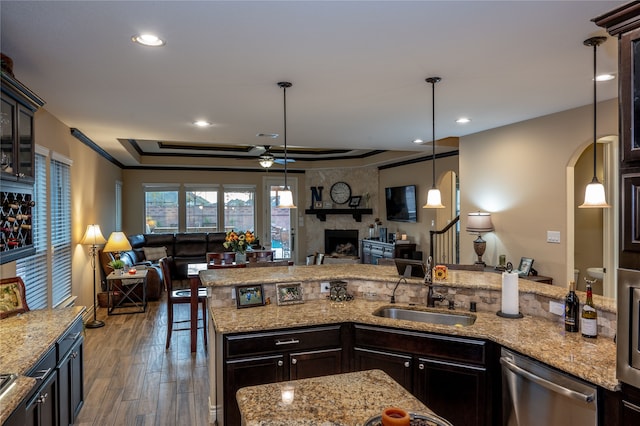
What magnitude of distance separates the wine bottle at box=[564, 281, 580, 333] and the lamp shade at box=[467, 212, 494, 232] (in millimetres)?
2841

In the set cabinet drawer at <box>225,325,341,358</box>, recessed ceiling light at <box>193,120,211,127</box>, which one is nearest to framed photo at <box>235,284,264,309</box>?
cabinet drawer at <box>225,325,341,358</box>

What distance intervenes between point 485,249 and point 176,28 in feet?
15.5

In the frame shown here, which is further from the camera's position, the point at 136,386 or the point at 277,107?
the point at 277,107

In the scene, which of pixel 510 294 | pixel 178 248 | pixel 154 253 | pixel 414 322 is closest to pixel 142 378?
pixel 414 322

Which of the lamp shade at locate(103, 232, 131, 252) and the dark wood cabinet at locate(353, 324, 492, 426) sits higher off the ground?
the lamp shade at locate(103, 232, 131, 252)

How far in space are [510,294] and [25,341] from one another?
3.10m

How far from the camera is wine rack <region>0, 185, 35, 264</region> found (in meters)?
2.64

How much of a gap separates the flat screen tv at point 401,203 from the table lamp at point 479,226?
3.06m

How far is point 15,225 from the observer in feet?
9.19

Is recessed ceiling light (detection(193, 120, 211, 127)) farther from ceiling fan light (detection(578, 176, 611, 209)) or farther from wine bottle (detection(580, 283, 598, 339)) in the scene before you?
wine bottle (detection(580, 283, 598, 339))

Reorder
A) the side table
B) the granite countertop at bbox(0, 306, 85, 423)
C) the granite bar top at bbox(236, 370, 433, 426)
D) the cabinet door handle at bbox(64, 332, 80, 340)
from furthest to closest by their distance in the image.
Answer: the side table
the cabinet door handle at bbox(64, 332, 80, 340)
the granite countertop at bbox(0, 306, 85, 423)
the granite bar top at bbox(236, 370, 433, 426)

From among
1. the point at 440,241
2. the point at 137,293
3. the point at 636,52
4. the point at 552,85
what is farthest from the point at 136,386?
the point at 440,241

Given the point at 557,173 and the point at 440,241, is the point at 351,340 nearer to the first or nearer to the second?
the point at 557,173

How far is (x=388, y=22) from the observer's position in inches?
90.4
